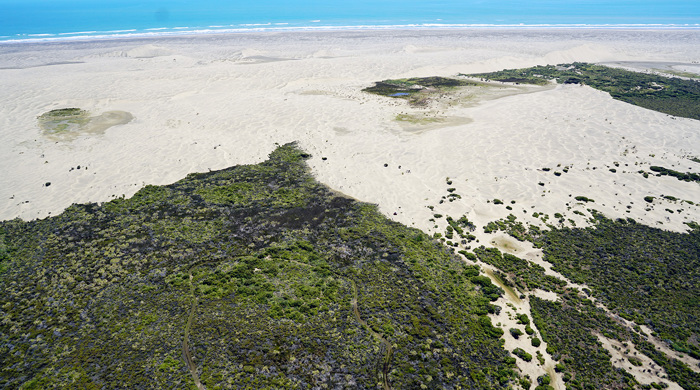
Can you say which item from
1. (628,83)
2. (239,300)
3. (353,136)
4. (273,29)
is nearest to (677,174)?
(353,136)

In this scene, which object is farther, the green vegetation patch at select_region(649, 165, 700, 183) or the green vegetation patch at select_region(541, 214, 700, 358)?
the green vegetation patch at select_region(649, 165, 700, 183)

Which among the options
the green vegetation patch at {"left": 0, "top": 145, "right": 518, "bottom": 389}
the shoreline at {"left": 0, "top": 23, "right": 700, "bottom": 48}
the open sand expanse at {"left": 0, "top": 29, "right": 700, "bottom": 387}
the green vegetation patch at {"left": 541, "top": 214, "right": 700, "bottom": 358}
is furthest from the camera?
the shoreline at {"left": 0, "top": 23, "right": 700, "bottom": 48}

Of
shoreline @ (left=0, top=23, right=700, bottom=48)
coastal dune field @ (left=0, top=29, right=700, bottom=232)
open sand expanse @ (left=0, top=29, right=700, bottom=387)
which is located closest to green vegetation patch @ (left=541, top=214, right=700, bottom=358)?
open sand expanse @ (left=0, top=29, right=700, bottom=387)

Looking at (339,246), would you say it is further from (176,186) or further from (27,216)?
(27,216)

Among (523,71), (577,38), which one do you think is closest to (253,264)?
(523,71)

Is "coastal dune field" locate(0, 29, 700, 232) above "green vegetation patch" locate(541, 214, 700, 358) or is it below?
above

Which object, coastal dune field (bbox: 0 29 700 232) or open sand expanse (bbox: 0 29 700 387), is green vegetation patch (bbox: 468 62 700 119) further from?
open sand expanse (bbox: 0 29 700 387)

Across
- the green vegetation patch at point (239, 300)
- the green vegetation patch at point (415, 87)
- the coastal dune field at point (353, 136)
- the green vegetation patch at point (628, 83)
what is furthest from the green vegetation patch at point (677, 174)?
the green vegetation patch at point (415, 87)
